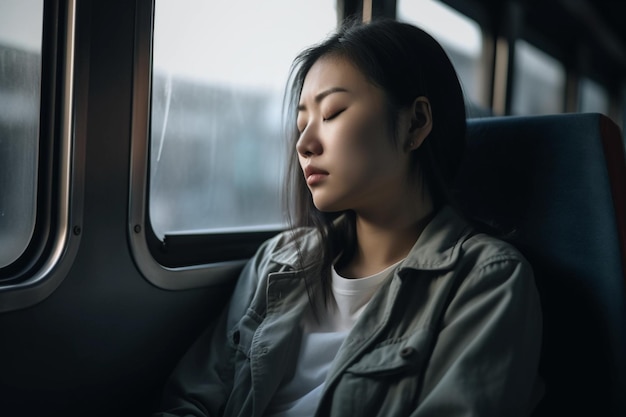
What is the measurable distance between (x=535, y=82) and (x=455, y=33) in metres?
1.42

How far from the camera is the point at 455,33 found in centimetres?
267

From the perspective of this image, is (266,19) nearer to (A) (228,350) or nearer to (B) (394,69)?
(B) (394,69)

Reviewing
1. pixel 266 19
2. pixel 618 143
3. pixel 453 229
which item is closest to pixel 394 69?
pixel 453 229

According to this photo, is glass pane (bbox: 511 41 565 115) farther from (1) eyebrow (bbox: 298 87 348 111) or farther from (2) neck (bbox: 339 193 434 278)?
(1) eyebrow (bbox: 298 87 348 111)

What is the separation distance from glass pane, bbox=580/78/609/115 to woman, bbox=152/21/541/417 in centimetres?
393

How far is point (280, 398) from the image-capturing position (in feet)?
3.81

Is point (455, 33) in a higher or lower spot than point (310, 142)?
higher

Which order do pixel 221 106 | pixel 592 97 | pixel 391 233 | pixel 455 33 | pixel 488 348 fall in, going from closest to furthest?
1. pixel 488 348
2. pixel 391 233
3. pixel 221 106
4. pixel 455 33
5. pixel 592 97

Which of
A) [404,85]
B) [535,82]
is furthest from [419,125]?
[535,82]

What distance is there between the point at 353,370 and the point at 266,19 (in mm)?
1169

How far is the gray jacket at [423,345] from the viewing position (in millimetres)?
920

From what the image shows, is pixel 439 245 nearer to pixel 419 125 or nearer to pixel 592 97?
pixel 419 125

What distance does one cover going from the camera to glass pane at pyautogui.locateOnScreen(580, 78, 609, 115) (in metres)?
4.66

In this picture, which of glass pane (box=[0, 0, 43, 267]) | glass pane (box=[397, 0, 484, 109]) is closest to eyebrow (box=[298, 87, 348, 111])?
glass pane (box=[0, 0, 43, 267])
